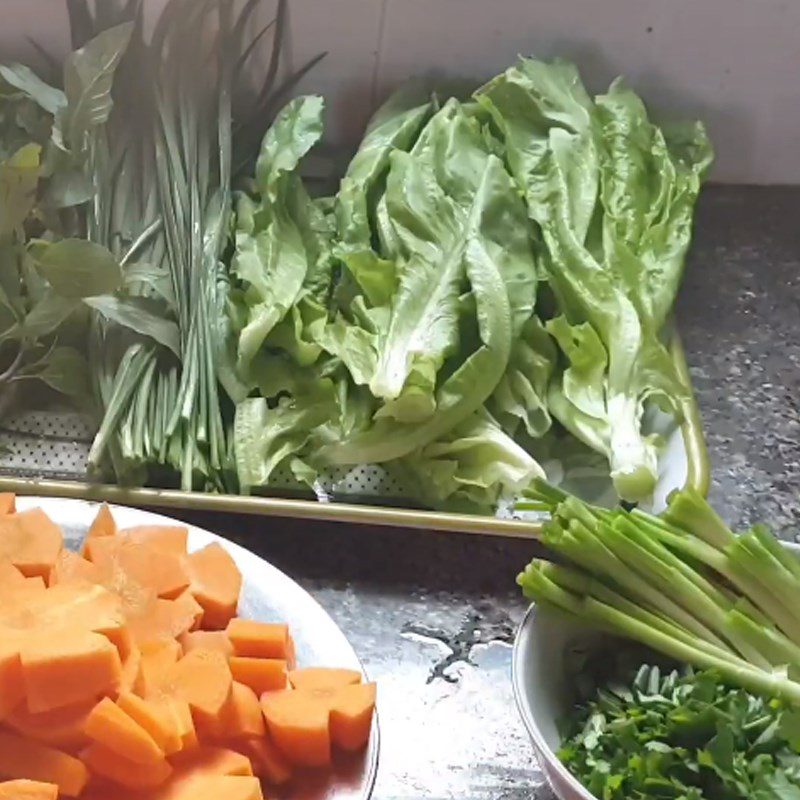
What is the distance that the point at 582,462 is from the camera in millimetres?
991

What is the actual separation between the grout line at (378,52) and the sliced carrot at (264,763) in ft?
2.84

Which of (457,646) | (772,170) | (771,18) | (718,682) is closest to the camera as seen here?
(718,682)

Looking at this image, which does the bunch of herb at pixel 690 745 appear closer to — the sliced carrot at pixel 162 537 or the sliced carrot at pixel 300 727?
the sliced carrot at pixel 300 727

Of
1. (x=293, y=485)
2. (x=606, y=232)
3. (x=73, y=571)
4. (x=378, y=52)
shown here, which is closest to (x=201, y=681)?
(x=73, y=571)

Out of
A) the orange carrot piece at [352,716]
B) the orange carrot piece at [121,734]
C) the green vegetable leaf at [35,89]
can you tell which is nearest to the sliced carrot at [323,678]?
the orange carrot piece at [352,716]

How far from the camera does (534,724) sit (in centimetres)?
69

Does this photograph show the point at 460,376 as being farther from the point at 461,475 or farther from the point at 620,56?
the point at 620,56

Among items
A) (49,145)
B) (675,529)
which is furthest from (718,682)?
(49,145)

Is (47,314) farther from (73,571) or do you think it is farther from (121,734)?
(121,734)

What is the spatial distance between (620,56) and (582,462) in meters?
0.56

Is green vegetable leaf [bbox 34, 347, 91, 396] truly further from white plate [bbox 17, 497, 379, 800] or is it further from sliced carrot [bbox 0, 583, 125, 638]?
sliced carrot [bbox 0, 583, 125, 638]

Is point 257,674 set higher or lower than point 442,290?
lower

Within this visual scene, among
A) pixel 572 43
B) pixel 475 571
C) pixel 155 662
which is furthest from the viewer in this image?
pixel 572 43

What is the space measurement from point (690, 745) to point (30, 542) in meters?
0.45
